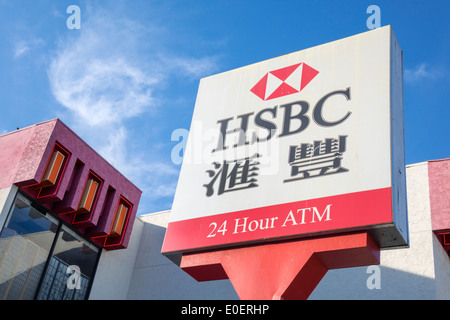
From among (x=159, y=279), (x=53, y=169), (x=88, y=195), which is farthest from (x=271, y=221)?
A: (x=159, y=279)

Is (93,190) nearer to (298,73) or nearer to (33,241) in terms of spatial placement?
(33,241)

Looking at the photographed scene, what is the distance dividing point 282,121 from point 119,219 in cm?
764

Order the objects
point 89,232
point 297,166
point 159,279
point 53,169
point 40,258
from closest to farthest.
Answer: point 297,166 < point 53,169 < point 40,258 < point 89,232 < point 159,279

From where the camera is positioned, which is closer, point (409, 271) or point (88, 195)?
point (409, 271)

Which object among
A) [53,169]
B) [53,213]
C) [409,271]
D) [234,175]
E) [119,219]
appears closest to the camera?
[234,175]

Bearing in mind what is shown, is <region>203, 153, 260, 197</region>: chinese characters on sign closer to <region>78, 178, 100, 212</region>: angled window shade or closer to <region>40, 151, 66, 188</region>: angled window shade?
<region>40, 151, 66, 188</region>: angled window shade

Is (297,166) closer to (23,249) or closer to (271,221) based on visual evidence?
(271,221)

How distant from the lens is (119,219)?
14547 millimetres

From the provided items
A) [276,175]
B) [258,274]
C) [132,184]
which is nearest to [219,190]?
[276,175]

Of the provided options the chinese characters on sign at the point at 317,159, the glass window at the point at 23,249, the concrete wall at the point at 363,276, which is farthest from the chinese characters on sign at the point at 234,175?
the glass window at the point at 23,249

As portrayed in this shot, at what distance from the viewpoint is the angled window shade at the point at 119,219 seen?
14.4m

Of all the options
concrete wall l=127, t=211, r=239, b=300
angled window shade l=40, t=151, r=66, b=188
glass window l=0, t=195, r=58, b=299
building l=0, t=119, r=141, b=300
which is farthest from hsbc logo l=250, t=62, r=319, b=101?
concrete wall l=127, t=211, r=239, b=300

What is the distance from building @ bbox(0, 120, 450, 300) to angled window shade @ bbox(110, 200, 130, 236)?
26 millimetres

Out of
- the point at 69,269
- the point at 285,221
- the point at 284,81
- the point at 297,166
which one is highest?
the point at 284,81
